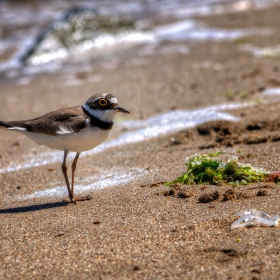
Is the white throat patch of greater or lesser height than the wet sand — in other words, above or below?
above

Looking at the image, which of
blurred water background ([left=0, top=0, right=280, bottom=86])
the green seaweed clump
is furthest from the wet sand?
blurred water background ([left=0, top=0, right=280, bottom=86])

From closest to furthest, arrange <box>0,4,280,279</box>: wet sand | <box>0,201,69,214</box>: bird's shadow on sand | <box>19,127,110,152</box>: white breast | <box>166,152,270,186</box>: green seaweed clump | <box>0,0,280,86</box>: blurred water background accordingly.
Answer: <box>0,4,280,279</box>: wet sand, <box>166,152,270,186</box>: green seaweed clump, <box>0,201,69,214</box>: bird's shadow on sand, <box>19,127,110,152</box>: white breast, <box>0,0,280,86</box>: blurred water background

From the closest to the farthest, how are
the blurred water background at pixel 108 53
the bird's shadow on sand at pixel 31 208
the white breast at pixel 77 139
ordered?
the bird's shadow on sand at pixel 31 208
the white breast at pixel 77 139
the blurred water background at pixel 108 53

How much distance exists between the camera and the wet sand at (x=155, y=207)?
10.9 ft

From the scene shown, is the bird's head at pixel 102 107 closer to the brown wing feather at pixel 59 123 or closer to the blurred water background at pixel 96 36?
the brown wing feather at pixel 59 123

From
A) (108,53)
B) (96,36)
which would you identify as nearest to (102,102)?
(108,53)

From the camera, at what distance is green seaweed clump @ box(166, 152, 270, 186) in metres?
4.43

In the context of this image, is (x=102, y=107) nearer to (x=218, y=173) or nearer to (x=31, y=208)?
(x=31, y=208)

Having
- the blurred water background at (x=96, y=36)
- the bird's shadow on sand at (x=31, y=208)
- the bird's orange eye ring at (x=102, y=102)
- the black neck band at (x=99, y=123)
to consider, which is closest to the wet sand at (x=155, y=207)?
the bird's shadow on sand at (x=31, y=208)

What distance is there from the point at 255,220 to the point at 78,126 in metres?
1.84

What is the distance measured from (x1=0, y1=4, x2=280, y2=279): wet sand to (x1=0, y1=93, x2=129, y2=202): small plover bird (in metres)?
0.48

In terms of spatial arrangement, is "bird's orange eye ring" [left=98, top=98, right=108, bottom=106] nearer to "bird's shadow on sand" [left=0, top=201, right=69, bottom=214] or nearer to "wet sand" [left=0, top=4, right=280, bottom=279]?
"wet sand" [left=0, top=4, right=280, bottom=279]

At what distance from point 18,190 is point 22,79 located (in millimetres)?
5205

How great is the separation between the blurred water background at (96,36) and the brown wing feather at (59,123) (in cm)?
529
